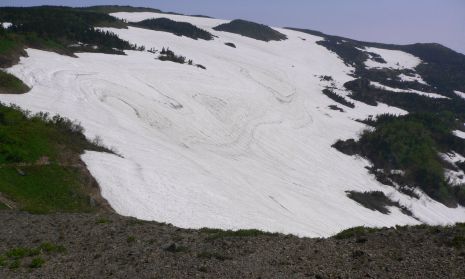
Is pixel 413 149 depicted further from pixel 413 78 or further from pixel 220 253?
pixel 413 78

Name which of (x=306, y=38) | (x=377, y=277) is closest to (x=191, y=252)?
(x=377, y=277)

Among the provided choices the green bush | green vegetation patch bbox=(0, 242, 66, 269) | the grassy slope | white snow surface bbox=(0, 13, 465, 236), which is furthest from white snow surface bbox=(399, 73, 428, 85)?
the green bush

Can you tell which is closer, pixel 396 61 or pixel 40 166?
pixel 40 166

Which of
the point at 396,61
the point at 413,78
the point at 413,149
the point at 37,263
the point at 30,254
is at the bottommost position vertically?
the point at 413,149

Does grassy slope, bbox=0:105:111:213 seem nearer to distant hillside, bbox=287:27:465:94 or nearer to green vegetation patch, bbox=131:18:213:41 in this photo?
green vegetation patch, bbox=131:18:213:41

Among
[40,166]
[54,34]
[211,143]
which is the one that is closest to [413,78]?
[54,34]

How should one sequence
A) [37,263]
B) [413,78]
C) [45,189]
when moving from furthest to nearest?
[413,78]
[45,189]
[37,263]

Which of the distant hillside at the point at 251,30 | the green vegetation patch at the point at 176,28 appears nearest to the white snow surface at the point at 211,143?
the green vegetation patch at the point at 176,28
